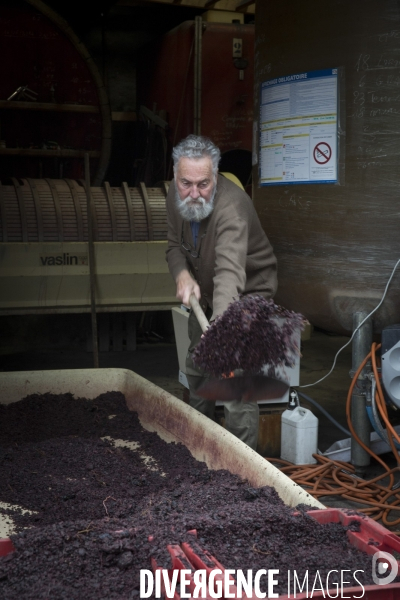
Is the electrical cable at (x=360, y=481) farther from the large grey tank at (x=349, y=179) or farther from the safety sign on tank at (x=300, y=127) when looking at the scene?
the safety sign on tank at (x=300, y=127)

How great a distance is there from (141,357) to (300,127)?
3236mm

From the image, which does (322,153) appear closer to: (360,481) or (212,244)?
(212,244)

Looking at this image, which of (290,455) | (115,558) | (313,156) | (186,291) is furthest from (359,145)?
(115,558)

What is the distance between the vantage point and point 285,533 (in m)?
2.01

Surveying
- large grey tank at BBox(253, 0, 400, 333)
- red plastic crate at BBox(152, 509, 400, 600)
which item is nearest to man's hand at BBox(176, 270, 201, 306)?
large grey tank at BBox(253, 0, 400, 333)

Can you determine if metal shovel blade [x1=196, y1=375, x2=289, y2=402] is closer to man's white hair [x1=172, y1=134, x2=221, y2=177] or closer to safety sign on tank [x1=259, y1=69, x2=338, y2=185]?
man's white hair [x1=172, y1=134, x2=221, y2=177]

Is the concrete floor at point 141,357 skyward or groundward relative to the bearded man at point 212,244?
groundward

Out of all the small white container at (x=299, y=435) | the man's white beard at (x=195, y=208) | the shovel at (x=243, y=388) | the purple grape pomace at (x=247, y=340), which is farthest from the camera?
the small white container at (x=299, y=435)

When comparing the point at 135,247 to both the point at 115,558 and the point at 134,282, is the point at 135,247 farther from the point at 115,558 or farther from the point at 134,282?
the point at 115,558

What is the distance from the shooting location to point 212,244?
3.38 metres

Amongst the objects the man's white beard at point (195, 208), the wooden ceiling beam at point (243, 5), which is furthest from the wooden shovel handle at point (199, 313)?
the wooden ceiling beam at point (243, 5)

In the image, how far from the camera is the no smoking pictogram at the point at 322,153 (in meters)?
3.69

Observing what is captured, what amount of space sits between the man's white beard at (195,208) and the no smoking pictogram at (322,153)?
2.31 ft

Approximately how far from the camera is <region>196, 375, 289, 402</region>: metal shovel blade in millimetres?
2758
